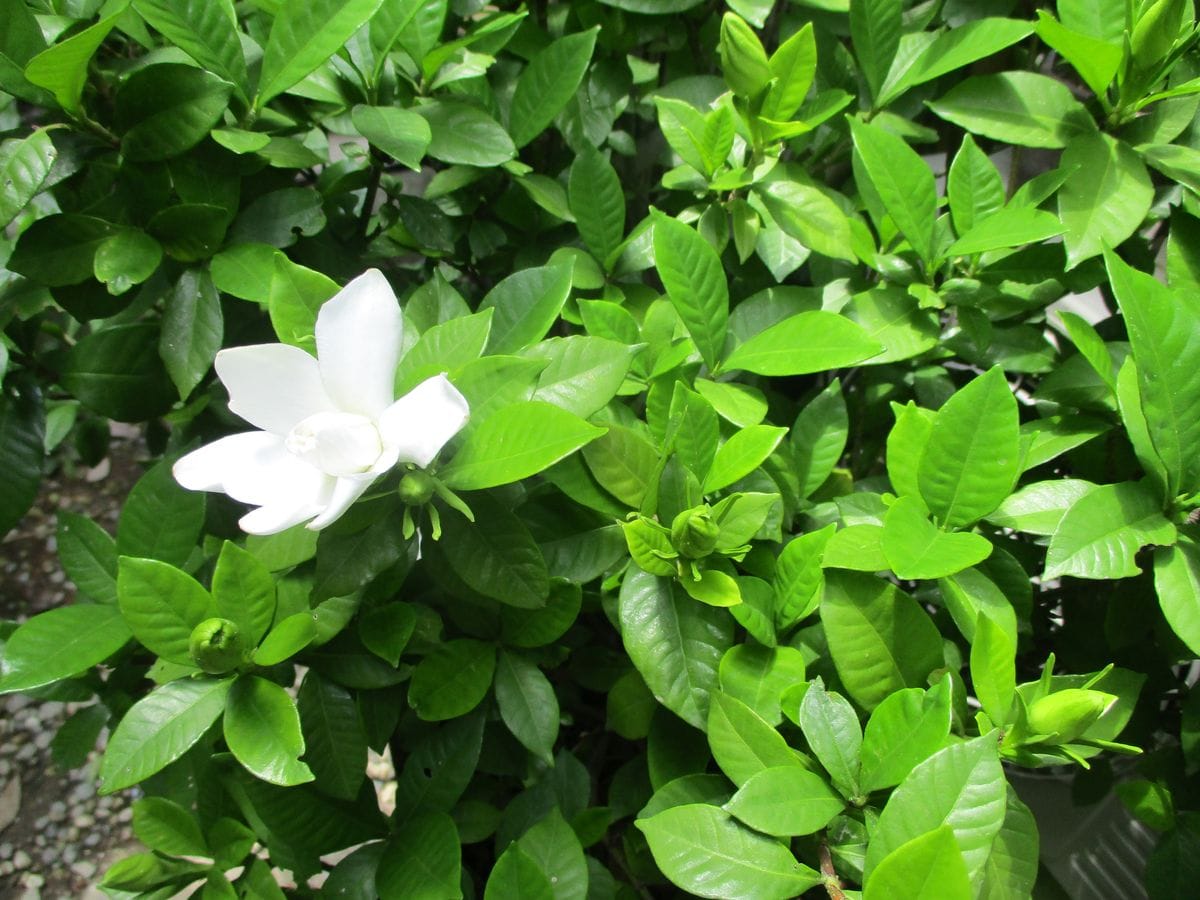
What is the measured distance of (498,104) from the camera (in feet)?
2.85

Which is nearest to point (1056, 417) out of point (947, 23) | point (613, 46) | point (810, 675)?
point (810, 675)

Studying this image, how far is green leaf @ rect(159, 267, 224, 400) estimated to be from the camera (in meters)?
0.68

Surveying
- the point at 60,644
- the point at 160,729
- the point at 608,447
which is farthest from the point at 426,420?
the point at 60,644

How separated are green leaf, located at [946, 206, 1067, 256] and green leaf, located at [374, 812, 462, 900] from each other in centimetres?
61

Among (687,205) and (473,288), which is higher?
(687,205)

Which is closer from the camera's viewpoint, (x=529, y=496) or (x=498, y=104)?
(x=529, y=496)

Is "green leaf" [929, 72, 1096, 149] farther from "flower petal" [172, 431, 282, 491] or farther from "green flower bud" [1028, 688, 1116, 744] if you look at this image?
"flower petal" [172, 431, 282, 491]

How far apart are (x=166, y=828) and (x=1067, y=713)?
26.8 inches

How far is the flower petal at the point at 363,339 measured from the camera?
50 cm

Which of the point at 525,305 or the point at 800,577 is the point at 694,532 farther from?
the point at 525,305

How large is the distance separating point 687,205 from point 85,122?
20.7 inches

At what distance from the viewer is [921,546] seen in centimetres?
55

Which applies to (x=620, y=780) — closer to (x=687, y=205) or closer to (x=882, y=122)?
(x=687, y=205)

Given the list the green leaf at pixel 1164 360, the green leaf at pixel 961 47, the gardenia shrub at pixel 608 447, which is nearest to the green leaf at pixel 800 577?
the gardenia shrub at pixel 608 447
